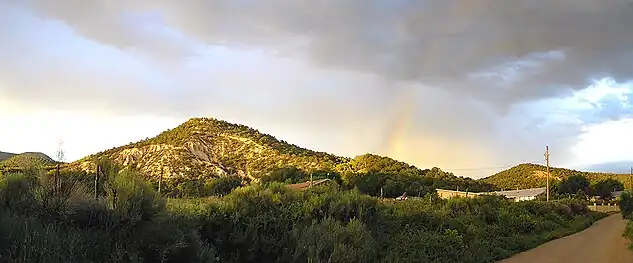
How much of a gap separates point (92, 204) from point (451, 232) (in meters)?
15.5

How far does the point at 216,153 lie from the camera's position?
7244 centimetres

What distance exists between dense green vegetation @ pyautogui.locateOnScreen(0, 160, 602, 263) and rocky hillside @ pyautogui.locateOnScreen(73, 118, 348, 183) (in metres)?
40.8

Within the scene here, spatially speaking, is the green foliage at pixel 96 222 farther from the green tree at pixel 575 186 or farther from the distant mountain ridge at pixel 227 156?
the green tree at pixel 575 186

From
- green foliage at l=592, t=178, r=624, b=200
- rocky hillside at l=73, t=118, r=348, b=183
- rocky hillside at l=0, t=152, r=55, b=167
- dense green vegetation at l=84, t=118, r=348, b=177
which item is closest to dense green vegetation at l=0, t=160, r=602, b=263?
rocky hillside at l=0, t=152, r=55, b=167

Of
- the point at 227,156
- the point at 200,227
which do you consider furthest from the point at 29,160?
the point at 227,156

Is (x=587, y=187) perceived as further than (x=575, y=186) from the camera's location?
Yes

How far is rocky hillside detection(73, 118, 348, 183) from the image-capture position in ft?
204

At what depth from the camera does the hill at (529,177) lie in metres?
126

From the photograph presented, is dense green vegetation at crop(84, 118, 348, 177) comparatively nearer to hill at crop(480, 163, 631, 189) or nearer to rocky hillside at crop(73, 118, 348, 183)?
rocky hillside at crop(73, 118, 348, 183)

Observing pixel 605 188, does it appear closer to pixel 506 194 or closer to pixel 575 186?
pixel 575 186

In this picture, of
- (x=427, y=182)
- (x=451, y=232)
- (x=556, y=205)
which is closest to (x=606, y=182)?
(x=427, y=182)

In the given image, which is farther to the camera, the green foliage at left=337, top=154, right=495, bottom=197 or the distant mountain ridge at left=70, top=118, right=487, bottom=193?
the green foliage at left=337, top=154, right=495, bottom=197

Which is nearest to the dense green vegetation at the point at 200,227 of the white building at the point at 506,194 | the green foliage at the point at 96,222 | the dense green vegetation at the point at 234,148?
the green foliage at the point at 96,222

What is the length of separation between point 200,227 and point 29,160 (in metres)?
3.92
